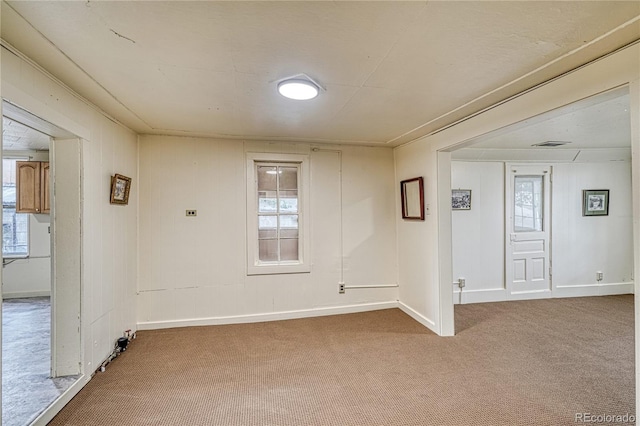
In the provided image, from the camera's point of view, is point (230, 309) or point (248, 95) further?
point (230, 309)

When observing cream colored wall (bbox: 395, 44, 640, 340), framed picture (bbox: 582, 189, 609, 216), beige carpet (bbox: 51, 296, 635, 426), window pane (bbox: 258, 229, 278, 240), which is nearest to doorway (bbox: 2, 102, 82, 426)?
beige carpet (bbox: 51, 296, 635, 426)

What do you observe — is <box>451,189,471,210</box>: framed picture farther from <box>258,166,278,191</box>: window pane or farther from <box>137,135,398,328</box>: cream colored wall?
<box>258,166,278,191</box>: window pane

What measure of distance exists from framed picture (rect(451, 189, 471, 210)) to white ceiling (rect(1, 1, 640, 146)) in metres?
2.14

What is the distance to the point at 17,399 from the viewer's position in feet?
6.56

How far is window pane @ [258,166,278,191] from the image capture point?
385 cm

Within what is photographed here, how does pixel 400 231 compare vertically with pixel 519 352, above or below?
above

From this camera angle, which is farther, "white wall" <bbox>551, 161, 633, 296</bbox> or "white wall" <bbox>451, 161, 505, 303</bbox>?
"white wall" <bbox>551, 161, 633, 296</bbox>

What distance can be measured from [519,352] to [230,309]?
317 cm

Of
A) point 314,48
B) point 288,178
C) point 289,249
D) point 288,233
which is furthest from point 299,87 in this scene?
point 289,249

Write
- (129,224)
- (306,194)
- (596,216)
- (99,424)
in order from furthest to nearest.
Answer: (596,216), (306,194), (129,224), (99,424)

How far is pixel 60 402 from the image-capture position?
6.62 feet

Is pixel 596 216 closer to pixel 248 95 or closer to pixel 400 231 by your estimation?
pixel 400 231

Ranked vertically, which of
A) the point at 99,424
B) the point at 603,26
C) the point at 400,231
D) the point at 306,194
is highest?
the point at 603,26

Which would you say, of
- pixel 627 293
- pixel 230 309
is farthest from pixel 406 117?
pixel 627 293
